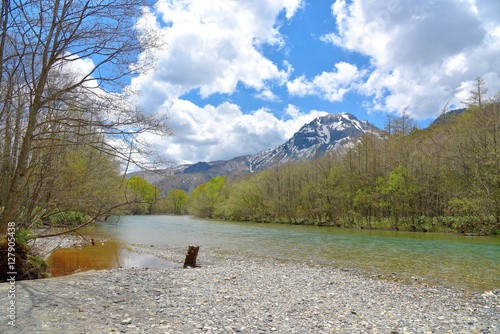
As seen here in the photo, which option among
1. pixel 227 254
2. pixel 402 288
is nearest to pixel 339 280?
pixel 402 288

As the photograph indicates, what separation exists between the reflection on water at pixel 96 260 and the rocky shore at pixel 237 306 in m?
4.34

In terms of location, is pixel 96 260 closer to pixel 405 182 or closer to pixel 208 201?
pixel 405 182

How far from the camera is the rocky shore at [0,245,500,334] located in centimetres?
665

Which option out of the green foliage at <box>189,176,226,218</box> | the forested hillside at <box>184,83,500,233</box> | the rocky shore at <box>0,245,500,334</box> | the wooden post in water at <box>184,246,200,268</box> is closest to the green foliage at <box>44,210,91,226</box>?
the rocky shore at <box>0,245,500,334</box>

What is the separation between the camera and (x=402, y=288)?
39.8ft

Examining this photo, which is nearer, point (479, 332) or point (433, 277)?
point (479, 332)

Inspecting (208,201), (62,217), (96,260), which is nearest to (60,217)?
(62,217)

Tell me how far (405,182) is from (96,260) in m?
42.2

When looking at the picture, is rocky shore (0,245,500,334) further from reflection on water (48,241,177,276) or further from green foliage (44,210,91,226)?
reflection on water (48,241,177,276)

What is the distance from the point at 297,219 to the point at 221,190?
1396 inches

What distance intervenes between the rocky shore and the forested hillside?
97.8ft

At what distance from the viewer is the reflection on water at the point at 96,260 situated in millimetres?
15359

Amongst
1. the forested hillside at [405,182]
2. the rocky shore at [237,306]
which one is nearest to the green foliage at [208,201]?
the forested hillside at [405,182]

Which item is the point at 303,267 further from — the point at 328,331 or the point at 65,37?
the point at 65,37
